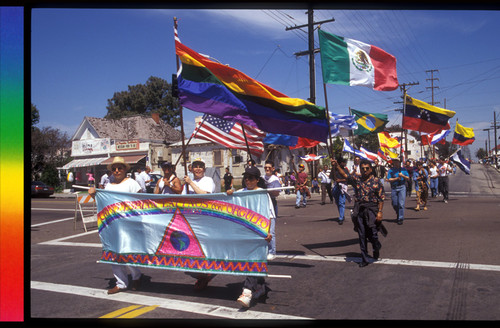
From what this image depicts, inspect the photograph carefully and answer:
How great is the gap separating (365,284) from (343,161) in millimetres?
4554

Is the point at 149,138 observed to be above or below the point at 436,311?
above

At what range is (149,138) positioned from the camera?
49.8 meters

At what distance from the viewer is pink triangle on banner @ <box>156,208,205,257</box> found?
221 inches

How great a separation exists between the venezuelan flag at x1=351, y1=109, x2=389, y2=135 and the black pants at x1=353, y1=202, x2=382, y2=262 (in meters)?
9.52

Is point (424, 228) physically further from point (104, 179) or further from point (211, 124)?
point (104, 179)

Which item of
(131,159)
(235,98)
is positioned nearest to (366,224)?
(235,98)

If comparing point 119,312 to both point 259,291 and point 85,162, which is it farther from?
point 85,162

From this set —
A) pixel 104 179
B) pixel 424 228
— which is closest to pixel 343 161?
pixel 424 228

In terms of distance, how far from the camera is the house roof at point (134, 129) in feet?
160

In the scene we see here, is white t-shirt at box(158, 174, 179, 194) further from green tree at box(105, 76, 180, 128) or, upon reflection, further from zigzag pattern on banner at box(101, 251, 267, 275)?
green tree at box(105, 76, 180, 128)

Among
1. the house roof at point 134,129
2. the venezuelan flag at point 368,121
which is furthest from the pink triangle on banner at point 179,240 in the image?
the house roof at point 134,129

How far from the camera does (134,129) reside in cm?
5138

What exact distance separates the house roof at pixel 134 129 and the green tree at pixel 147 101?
51.4 feet

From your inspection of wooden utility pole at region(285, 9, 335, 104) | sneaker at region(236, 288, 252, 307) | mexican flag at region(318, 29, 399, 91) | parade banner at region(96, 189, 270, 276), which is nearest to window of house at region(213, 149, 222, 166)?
wooden utility pole at region(285, 9, 335, 104)
